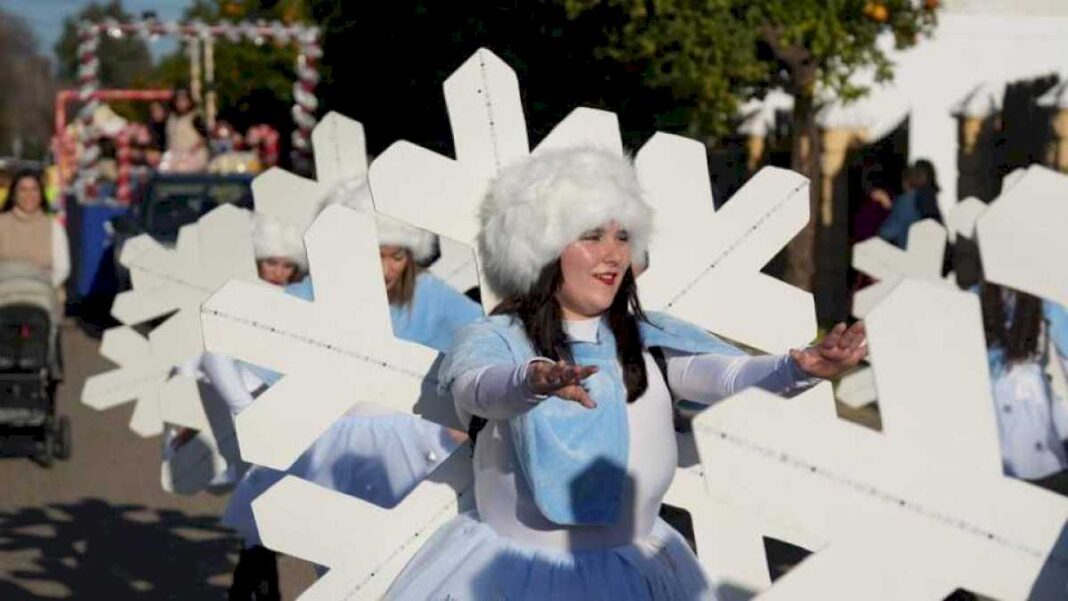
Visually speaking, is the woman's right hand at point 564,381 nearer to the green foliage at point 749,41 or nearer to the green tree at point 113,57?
A: the green foliage at point 749,41

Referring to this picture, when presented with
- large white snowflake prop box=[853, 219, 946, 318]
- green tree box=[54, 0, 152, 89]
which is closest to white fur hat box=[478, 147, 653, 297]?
large white snowflake prop box=[853, 219, 946, 318]

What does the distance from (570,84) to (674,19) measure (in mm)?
4710

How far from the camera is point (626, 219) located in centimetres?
499

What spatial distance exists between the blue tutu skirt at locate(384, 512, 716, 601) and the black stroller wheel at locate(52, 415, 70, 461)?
899cm

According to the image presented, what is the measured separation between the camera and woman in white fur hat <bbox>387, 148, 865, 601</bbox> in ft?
15.6

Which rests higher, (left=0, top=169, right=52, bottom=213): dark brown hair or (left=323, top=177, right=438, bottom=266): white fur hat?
(left=323, top=177, right=438, bottom=266): white fur hat

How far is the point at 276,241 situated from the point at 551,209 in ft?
10.2

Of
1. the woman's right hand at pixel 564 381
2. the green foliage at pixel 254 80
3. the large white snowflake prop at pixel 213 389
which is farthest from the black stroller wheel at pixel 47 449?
the green foliage at pixel 254 80

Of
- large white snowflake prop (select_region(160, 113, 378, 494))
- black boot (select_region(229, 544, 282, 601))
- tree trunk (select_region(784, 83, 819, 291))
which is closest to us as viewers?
large white snowflake prop (select_region(160, 113, 378, 494))

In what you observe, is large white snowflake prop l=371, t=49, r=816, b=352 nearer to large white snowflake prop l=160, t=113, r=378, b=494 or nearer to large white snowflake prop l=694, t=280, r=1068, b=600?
large white snowflake prop l=694, t=280, r=1068, b=600

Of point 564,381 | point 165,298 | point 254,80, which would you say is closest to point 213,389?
point 165,298

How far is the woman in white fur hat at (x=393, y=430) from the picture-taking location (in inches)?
270

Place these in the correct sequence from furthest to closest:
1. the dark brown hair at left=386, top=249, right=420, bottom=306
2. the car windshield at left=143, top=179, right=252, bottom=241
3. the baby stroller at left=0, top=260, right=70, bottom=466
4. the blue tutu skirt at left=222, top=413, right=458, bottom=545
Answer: the car windshield at left=143, top=179, right=252, bottom=241 < the baby stroller at left=0, top=260, right=70, bottom=466 < the dark brown hair at left=386, top=249, right=420, bottom=306 < the blue tutu skirt at left=222, top=413, right=458, bottom=545

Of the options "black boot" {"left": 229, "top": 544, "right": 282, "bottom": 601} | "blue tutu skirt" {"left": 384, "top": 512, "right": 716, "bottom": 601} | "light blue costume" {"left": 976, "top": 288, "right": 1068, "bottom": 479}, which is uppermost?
"blue tutu skirt" {"left": 384, "top": 512, "right": 716, "bottom": 601}
